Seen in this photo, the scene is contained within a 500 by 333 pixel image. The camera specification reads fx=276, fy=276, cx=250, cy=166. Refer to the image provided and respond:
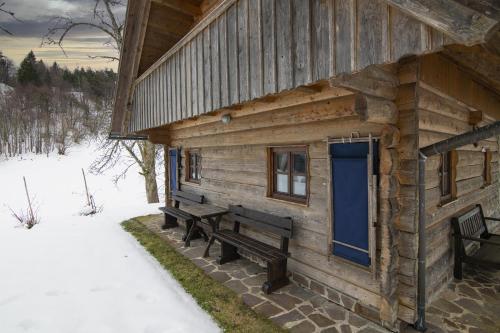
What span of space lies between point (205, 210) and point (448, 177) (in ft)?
16.1

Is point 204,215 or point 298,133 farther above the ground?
point 298,133

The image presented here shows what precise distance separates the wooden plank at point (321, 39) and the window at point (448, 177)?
3249 mm

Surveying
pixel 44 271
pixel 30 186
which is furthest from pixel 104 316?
pixel 30 186

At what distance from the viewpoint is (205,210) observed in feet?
21.2

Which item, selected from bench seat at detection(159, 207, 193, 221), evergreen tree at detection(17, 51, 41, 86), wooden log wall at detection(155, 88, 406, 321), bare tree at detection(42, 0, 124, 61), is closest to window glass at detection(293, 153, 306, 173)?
wooden log wall at detection(155, 88, 406, 321)

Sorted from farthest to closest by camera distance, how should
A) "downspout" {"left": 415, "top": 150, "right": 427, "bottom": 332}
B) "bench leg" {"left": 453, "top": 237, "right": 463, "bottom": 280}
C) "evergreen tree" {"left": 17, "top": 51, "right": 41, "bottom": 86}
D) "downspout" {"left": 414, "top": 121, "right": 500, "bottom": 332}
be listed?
"evergreen tree" {"left": 17, "top": 51, "right": 41, "bottom": 86}, "bench leg" {"left": 453, "top": 237, "right": 463, "bottom": 280}, "downspout" {"left": 415, "top": 150, "right": 427, "bottom": 332}, "downspout" {"left": 414, "top": 121, "right": 500, "bottom": 332}

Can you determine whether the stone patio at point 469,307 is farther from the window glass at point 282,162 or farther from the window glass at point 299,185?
the window glass at point 282,162

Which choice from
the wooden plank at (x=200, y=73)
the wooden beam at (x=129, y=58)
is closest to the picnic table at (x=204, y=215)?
the wooden plank at (x=200, y=73)

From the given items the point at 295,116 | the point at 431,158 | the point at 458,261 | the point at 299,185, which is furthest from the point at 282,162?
the point at 458,261

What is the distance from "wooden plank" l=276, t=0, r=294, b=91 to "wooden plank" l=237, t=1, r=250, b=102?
2.06ft

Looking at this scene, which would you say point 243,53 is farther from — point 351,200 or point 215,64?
point 351,200

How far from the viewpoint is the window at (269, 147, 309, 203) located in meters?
4.65

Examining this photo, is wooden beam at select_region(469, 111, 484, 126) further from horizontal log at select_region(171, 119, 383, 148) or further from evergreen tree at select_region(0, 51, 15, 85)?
evergreen tree at select_region(0, 51, 15, 85)

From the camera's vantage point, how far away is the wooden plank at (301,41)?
2906mm
